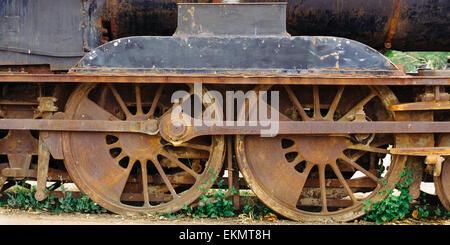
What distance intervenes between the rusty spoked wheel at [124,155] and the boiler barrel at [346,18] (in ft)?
2.40

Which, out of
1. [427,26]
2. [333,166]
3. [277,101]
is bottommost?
[333,166]

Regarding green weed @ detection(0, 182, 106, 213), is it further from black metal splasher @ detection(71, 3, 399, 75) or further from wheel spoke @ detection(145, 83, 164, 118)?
black metal splasher @ detection(71, 3, 399, 75)

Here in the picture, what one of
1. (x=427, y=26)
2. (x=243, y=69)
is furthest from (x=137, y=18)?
(x=427, y=26)

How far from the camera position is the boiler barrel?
475 centimetres

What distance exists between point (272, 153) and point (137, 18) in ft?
6.69

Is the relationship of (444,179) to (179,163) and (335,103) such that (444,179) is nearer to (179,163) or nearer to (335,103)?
(335,103)

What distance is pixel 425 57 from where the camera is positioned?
696 inches

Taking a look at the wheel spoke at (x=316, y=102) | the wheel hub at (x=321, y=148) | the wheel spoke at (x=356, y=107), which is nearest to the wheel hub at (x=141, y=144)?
the wheel hub at (x=321, y=148)

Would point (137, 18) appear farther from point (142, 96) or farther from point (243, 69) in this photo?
point (243, 69)

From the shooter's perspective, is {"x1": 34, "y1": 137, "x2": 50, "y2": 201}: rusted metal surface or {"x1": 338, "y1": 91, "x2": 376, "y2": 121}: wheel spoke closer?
{"x1": 338, "y1": 91, "x2": 376, "y2": 121}: wheel spoke

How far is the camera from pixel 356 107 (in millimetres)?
4520

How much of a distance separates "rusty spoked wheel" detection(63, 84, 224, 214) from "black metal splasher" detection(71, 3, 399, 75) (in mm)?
378

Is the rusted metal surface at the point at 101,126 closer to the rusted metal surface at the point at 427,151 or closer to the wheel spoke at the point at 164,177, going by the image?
the wheel spoke at the point at 164,177

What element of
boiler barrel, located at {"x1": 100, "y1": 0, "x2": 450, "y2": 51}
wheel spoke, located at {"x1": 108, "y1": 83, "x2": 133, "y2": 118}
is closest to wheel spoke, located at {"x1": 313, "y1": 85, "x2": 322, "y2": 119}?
boiler barrel, located at {"x1": 100, "y1": 0, "x2": 450, "y2": 51}
